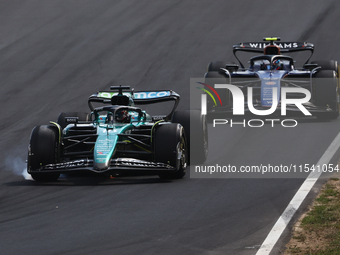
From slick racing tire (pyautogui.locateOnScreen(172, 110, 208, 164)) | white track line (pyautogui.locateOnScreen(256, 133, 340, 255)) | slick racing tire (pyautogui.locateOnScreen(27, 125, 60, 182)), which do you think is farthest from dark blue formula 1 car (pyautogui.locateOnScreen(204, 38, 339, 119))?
slick racing tire (pyautogui.locateOnScreen(27, 125, 60, 182))

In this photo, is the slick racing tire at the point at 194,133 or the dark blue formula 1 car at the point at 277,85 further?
the dark blue formula 1 car at the point at 277,85

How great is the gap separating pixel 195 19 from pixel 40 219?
2264cm

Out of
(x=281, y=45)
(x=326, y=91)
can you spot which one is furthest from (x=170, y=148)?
(x=281, y=45)

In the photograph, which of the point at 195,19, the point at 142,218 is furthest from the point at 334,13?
the point at 142,218

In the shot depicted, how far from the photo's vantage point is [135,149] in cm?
1235

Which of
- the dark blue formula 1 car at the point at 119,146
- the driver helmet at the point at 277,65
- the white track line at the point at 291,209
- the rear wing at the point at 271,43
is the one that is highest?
the rear wing at the point at 271,43

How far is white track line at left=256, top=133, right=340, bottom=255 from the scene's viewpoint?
25.2ft

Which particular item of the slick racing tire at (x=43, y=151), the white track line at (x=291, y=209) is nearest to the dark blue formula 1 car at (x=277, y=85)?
the white track line at (x=291, y=209)

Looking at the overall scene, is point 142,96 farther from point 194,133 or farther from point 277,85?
point 277,85

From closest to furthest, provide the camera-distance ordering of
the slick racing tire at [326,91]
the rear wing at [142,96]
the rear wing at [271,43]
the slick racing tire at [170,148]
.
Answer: the slick racing tire at [170,148] → the rear wing at [142,96] → the slick racing tire at [326,91] → the rear wing at [271,43]

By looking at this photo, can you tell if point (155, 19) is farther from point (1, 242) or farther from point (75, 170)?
point (1, 242)

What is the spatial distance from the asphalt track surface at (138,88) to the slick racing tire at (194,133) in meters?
0.82

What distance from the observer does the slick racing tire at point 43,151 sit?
11555 mm

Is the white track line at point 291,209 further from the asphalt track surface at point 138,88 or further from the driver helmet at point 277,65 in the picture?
the driver helmet at point 277,65
